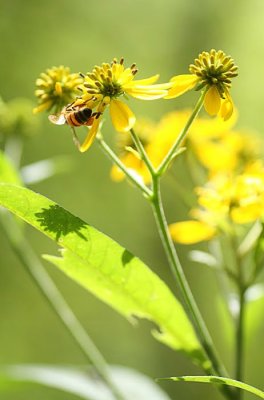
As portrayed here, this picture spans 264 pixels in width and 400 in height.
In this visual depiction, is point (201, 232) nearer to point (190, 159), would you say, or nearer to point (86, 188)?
→ point (190, 159)

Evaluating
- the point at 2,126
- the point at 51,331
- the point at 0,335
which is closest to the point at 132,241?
the point at 51,331

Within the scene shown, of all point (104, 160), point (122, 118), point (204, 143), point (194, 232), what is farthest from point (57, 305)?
point (104, 160)

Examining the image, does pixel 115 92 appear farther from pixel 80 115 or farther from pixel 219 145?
pixel 219 145

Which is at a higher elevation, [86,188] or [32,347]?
[86,188]

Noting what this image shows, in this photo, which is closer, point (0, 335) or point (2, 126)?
point (2, 126)

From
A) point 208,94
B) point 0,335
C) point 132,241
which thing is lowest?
point 208,94

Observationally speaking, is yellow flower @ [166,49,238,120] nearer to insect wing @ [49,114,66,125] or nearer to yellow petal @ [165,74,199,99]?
yellow petal @ [165,74,199,99]

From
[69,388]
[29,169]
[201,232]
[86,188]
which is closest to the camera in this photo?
[201,232]
